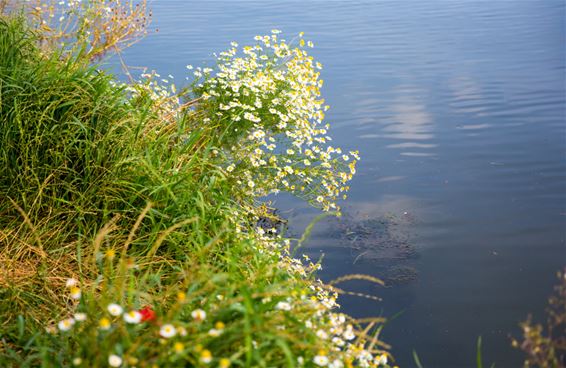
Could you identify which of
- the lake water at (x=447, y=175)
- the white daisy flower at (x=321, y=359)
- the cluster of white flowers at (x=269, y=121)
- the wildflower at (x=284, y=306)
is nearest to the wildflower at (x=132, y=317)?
the wildflower at (x=284, y=306)

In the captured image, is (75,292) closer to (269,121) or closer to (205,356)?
(205,356)

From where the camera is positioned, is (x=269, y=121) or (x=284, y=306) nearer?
(x=284, y=306)

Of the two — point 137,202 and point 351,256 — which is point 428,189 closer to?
point 351,256

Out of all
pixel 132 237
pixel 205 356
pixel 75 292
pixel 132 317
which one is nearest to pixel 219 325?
pixel 205 356

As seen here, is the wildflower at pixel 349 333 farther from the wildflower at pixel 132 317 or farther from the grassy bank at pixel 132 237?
the wildflower at pixel 132 317

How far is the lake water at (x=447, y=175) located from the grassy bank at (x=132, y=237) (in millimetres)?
1552

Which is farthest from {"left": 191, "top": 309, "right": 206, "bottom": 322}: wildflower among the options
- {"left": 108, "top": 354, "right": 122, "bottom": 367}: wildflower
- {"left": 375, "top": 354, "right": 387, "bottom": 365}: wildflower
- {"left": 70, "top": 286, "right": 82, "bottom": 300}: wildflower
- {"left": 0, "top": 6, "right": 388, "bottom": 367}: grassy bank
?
{"left": 375, "top": 354, "right": 387, "bottom": 365}: wildflower

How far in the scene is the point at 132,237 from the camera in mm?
6000

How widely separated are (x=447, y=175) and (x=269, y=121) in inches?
223

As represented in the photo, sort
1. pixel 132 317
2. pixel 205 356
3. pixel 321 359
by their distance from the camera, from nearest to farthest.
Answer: pixel 205 356 < pixel 132 317 < pixel 321 359

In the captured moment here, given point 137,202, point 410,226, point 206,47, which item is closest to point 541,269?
point 410,226

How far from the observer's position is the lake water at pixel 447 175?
833 centimetres

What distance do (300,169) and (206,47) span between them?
876 inches

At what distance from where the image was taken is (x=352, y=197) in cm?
1162
